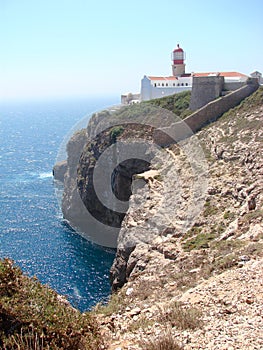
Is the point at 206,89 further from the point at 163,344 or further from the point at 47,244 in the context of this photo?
the point at 163,344

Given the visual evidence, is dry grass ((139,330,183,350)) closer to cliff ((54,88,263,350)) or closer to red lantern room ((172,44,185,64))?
cliff ((54,88,263,350))

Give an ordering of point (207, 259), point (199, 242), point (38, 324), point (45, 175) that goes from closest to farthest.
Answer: point (38, 324) → point (207, 259) → point (199, 242) → point (45, 175)

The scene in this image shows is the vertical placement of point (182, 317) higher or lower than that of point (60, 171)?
higher

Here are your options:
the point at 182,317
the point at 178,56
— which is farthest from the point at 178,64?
the point at 182,317

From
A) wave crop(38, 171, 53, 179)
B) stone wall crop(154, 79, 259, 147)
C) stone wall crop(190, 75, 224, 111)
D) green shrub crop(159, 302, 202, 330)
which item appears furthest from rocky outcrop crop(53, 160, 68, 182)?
green shrub crop(159, 302, 202, 330)

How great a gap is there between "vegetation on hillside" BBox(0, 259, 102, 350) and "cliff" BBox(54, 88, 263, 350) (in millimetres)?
940

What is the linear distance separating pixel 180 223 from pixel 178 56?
3851 centimetres

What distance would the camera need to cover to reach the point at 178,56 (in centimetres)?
5641

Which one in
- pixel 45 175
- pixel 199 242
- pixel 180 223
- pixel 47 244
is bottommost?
pixel 45 175

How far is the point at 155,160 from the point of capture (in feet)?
114

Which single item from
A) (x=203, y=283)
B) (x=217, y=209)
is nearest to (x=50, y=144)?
(x=217, y=209)

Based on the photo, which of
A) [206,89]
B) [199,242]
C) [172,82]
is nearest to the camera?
A: [199,242]

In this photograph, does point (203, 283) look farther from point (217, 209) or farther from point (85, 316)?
point (217, 209)

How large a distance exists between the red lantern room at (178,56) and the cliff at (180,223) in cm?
1216
